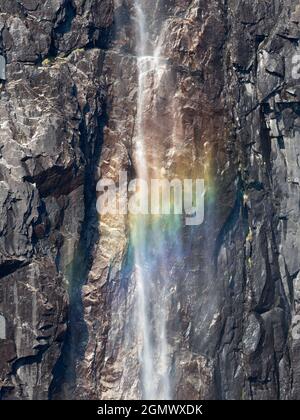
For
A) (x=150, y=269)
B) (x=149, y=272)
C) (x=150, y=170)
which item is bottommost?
(x=149, y=272)

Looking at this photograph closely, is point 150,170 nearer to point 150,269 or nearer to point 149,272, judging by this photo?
point 150,269

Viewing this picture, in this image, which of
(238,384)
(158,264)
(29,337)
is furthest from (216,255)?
(29,337)

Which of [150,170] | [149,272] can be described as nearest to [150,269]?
[149,272]

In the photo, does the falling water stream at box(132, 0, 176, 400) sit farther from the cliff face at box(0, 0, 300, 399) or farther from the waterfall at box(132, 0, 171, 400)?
the cliff face at box(0, 0, 300, 399)

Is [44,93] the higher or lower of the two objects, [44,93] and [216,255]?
the higher

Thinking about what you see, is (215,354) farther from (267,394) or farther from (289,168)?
(289,168)

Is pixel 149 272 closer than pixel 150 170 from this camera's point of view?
Yes

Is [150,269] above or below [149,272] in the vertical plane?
above

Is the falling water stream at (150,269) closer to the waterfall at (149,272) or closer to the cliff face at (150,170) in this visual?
the waterfall at (149,272)
